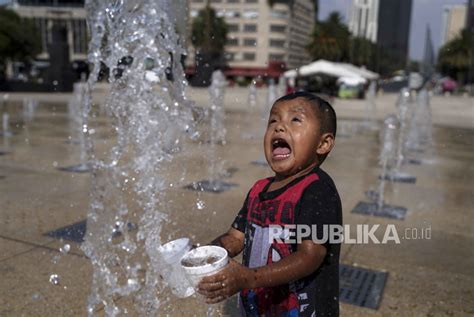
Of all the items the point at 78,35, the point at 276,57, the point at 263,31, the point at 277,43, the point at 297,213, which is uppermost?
the point at 263,31

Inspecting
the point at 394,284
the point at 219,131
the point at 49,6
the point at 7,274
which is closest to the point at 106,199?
the point at 7,274

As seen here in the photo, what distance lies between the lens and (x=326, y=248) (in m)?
1.54

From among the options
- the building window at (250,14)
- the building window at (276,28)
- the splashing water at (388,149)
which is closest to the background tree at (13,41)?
the splashing water at (388,149)

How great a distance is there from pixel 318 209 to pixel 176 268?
51 centimetres

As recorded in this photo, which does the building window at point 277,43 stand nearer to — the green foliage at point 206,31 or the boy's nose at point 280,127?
the green foliage at point 206,31

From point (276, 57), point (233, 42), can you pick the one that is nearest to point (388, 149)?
point (276, 57)

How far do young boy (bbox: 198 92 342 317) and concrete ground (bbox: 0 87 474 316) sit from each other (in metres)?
1.38

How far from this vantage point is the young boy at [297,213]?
1497 mm

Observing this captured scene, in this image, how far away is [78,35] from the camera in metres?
75.8

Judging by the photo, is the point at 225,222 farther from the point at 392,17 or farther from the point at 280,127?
the point at 392,17

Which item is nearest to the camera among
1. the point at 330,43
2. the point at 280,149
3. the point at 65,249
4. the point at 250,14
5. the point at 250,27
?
the point at 280,149

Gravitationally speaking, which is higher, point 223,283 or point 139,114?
point 139,114

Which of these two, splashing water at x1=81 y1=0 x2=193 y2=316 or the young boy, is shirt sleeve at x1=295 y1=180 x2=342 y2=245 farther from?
splashing water at x1=81 y1=0 x2=193 y2=316

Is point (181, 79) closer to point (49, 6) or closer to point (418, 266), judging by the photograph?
point (418, 266)
